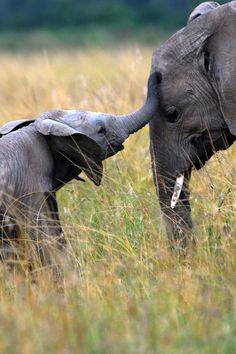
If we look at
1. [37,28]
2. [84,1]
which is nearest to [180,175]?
[37,28]

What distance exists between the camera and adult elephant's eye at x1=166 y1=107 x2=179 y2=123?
25.9 feet

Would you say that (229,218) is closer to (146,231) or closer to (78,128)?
(146,231)

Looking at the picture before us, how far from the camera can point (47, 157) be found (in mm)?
7660

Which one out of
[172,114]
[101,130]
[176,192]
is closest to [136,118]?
[101,130]

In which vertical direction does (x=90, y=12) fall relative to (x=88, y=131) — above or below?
below

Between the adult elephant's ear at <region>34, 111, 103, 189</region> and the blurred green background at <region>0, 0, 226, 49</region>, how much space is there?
81.7ft

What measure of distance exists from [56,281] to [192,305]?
118cm

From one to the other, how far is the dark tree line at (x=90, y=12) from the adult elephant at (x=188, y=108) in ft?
106

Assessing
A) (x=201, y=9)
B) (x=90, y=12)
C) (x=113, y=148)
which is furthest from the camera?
(x=90, y=12)

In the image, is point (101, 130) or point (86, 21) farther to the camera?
point (86, 21)

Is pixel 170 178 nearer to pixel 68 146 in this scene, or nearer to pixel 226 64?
pixel 68 146

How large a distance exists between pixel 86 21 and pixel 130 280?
38.3 meters

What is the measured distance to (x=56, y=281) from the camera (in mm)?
7164

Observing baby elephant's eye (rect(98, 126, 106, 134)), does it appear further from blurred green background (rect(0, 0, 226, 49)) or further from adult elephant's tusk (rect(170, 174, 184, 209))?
blurred green background (rect(0, 0, 226, 49))
